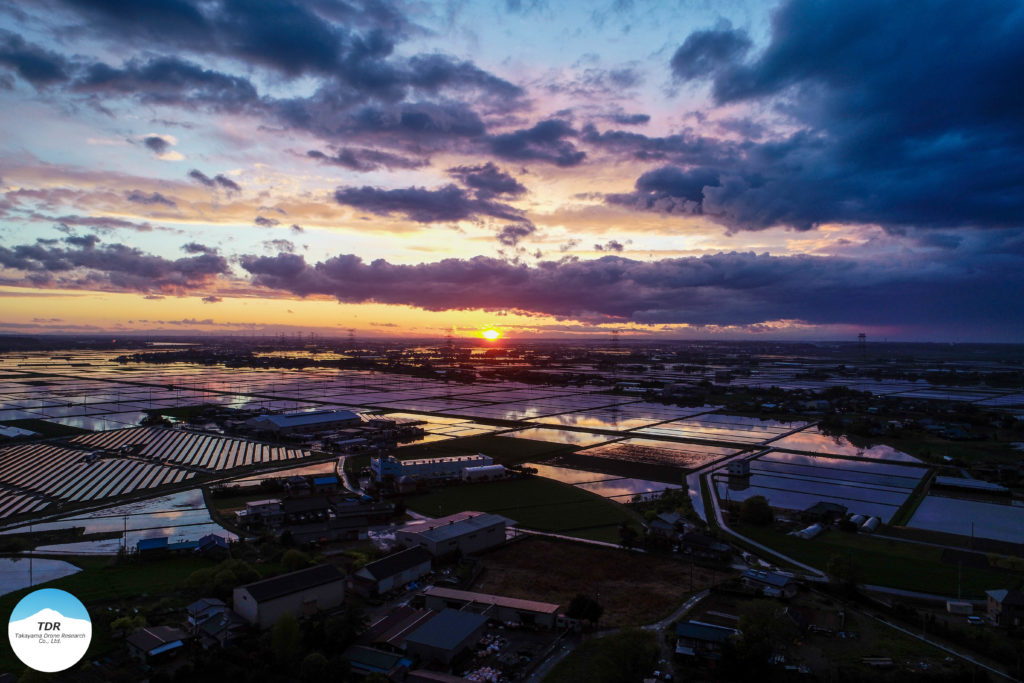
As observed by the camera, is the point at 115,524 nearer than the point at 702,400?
Yes

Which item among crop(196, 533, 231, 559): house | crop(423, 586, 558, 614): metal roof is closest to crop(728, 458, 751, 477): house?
crop(423, 586, 558, 614): metal roof

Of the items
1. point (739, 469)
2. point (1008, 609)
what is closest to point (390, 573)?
point (1008, 609)

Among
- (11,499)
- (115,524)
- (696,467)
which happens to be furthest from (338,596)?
(696,467)

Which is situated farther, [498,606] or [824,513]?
[824,513]

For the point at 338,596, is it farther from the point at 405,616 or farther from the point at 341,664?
the point at 341,664

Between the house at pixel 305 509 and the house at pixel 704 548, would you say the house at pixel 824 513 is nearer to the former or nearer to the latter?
Result: the house at pixel 704 548

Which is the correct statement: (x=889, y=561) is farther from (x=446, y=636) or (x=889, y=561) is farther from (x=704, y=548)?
(x=446, y=636)

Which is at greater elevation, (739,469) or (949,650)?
(739,469)
